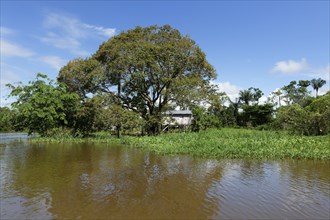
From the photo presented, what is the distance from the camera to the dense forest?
2836 cm

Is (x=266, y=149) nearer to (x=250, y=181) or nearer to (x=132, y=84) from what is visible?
(x=250, y=181)

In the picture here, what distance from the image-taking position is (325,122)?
27.2 m

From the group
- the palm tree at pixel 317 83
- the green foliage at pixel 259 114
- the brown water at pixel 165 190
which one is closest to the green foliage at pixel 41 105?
the brown water at pixel 165 190

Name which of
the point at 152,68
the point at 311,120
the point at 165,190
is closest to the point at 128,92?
the point at 152,68

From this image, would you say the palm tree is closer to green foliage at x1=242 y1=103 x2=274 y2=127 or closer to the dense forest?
green foliage at x1=242 y1=103 x2=274 y2=127

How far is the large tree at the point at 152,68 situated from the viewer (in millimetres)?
28672

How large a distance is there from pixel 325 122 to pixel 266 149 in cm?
1465

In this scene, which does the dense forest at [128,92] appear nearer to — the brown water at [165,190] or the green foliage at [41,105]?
the green foliage at [41,105]

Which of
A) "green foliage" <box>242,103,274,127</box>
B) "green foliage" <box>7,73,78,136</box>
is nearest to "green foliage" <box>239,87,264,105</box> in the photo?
"green foliage" <box>242,103,274,127</box>

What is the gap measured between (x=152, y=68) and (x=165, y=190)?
21344mm

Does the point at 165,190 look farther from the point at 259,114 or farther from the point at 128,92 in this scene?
the point at 259,114

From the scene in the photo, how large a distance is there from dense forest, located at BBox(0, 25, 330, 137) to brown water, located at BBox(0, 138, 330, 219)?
1545 centimetres

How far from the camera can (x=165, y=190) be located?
8.87 m

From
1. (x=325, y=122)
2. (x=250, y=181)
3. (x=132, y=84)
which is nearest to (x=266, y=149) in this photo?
(x=250, y=181)
